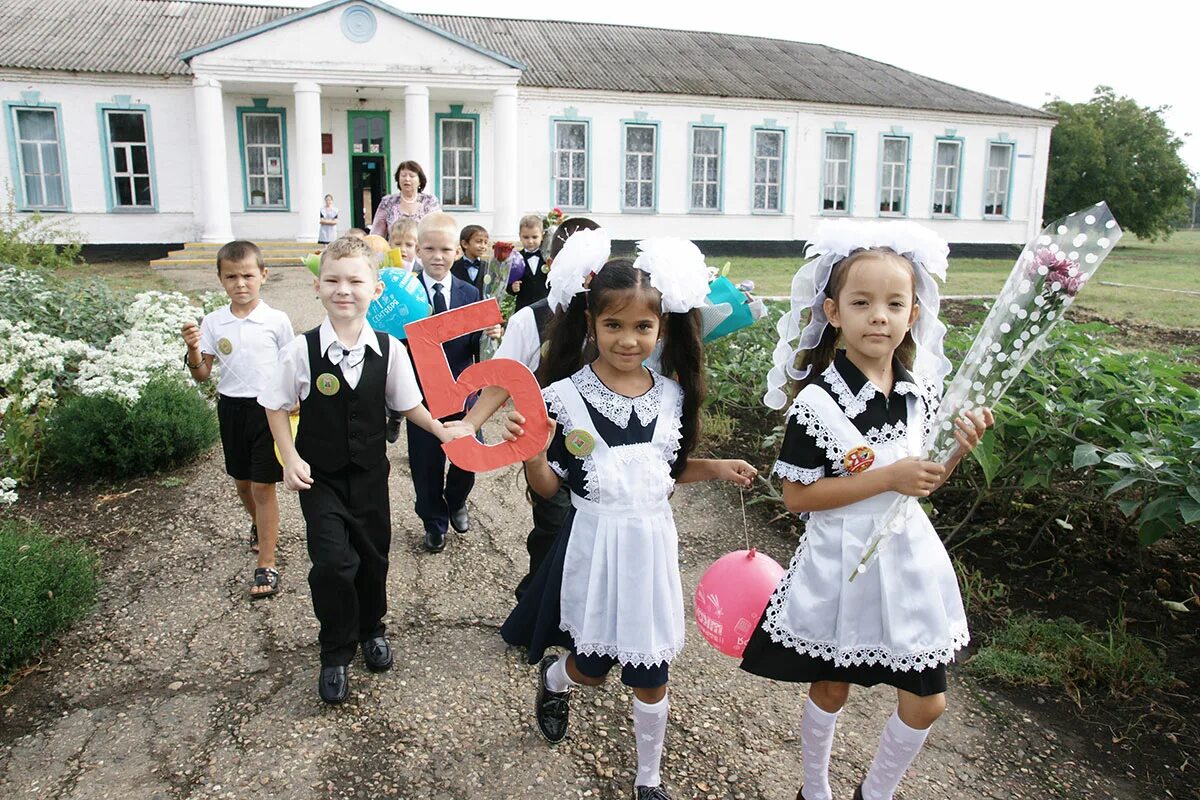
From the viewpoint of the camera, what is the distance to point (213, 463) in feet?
18.5

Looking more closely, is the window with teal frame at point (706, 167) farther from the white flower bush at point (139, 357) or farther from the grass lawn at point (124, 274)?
the white flower bush at point (139, 357)

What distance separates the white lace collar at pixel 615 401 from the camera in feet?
8.50

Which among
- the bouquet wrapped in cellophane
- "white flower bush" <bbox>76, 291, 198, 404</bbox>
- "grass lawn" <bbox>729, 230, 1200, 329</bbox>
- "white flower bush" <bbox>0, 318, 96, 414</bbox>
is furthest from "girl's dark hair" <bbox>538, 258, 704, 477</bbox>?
"grass lawn" <bbox>729, 230, 1200, 329</bbox>

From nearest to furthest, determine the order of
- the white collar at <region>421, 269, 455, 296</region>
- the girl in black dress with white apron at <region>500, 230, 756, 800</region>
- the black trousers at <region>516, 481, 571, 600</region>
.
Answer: the girl in black dress with white apron at <region>500, 230, 756, 800</region> → the black trousers at <region>516, 481, 571, 600</region> → the white collar at <region>421, 269, 455, 296</region>

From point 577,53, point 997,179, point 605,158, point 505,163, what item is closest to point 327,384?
point 505,163

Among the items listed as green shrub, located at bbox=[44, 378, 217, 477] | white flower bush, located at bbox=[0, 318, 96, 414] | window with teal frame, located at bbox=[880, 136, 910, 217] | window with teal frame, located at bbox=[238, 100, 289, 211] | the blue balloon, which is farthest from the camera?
window with teal frame, located at bbox=[880, 136, 910, 217]

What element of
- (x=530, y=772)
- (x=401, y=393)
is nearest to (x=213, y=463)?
(x=401, y=393)

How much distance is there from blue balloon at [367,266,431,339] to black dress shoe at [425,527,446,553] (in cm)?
102

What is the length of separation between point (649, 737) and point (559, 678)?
37 centimetres

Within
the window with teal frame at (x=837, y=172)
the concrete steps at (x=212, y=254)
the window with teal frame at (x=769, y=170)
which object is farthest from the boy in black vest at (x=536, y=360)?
the window with teal frame at (x=837, y=172)

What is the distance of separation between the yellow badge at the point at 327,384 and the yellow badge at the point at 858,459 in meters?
1.78

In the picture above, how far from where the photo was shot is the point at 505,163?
64.4ft

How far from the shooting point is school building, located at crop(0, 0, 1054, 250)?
60.5ft

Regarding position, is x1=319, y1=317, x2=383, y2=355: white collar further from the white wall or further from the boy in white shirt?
the white wall
